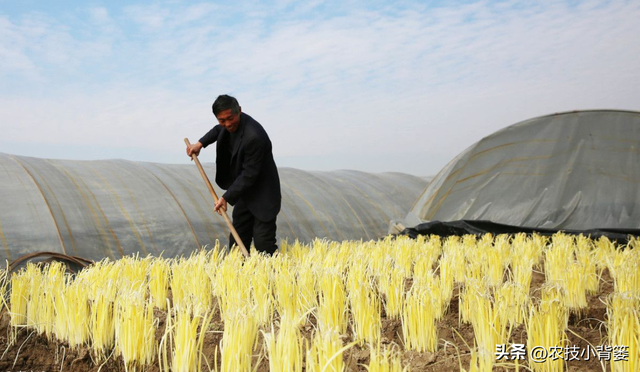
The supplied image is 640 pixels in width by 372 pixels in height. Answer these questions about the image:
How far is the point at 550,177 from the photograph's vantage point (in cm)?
636

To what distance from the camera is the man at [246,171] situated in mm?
4012

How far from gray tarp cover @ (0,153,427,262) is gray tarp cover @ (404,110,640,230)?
1510 millimetres

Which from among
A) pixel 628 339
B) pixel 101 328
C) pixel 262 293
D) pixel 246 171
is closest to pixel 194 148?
pixel 246 171

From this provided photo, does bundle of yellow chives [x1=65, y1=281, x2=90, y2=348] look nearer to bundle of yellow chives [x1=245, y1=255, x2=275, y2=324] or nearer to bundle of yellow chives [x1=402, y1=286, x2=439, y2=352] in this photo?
bundle of yellow chives [x1=245, y1=255, x2=275, y2=324]

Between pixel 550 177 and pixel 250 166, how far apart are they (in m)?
4.02

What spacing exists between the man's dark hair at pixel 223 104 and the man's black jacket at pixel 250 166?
251 millimetres

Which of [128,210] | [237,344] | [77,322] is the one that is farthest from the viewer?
[128,210]

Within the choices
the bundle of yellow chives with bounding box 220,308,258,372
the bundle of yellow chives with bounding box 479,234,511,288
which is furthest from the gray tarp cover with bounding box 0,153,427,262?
the bundle of yellow chives with bounding box 220,308,258,372

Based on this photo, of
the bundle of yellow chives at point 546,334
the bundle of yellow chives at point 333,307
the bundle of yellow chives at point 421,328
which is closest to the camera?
the bundle of yellow chives at point 546,334

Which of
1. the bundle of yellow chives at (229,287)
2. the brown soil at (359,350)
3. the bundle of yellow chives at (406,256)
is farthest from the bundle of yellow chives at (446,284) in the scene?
the bundle of yellow chives at (229,287)

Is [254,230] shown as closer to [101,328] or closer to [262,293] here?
[262,293]

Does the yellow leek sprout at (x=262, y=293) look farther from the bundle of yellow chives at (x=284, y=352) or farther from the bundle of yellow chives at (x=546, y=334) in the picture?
the bundle of yellow chives at (x=546, y=334)

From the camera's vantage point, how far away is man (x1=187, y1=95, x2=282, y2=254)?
4.01 meters

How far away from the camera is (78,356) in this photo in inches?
86.6
